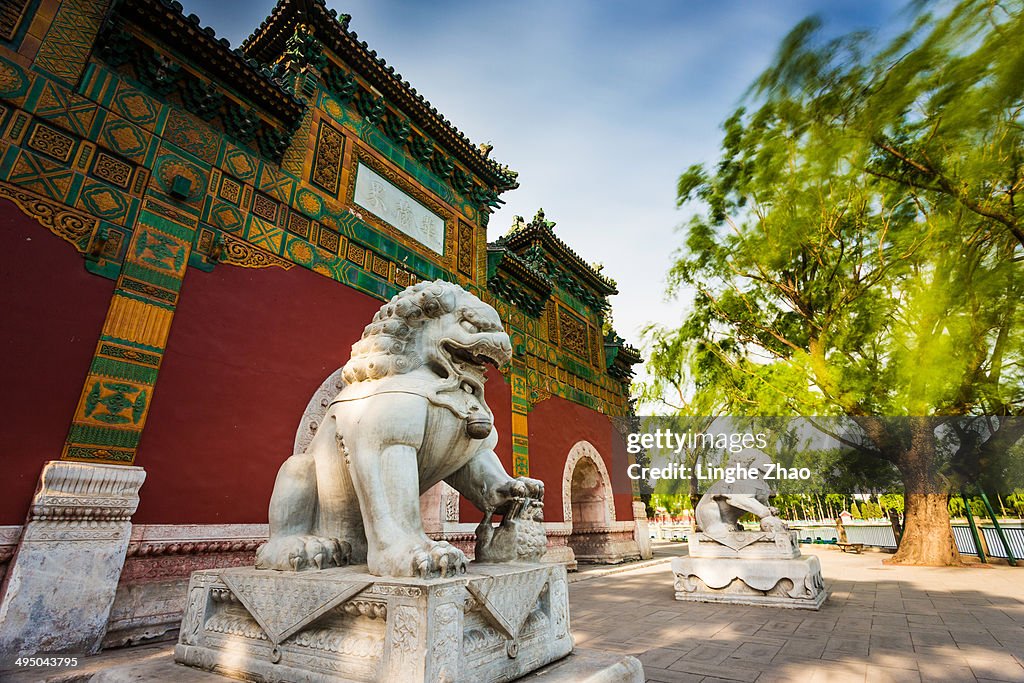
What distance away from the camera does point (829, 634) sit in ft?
12.4

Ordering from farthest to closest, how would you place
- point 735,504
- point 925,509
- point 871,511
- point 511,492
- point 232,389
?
point 871,511, point 925,509, point 735,504, point 232,389, point 511,492

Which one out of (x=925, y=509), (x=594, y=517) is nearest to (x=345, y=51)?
(x=594, y=517)

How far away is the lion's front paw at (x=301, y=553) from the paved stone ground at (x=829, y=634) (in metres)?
2.08

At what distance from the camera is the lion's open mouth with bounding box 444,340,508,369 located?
6.35ft

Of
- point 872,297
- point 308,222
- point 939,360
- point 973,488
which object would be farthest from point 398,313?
point 973,488

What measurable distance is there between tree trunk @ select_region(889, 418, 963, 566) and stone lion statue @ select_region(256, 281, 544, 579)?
10714 mm

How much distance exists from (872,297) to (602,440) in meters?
6.35

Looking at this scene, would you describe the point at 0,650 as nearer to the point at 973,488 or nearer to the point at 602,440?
the point at 602,440

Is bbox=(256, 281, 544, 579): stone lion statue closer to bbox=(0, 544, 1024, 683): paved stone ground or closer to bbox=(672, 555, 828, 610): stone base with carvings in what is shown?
bbox=(0, 544, 1024, 683): paved stone ground

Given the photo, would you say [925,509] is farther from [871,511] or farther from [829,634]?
[871,511]

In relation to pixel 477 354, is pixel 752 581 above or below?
below

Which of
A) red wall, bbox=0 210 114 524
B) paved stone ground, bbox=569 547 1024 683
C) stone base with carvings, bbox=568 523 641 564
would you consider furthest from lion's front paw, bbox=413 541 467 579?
stone base with carvings, bbox=568 523 641 564

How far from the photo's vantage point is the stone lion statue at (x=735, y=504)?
570 cm

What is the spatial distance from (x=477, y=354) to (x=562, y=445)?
821 cm
